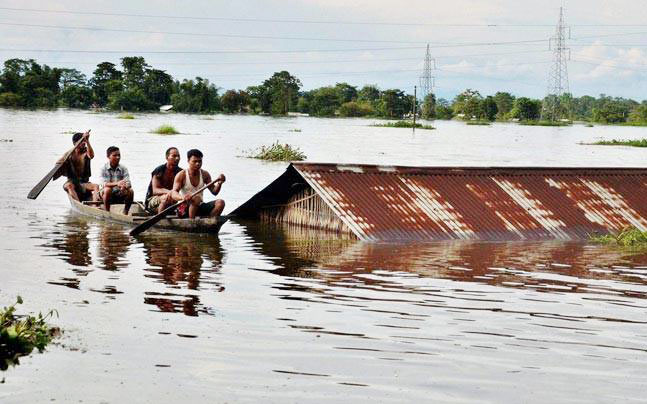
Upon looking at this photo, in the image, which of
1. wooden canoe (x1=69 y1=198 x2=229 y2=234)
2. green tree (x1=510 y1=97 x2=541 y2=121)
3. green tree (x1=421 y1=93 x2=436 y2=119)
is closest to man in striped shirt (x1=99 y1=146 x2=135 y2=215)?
wooden canoe (x1=69 y1=198 x2=229 y2=234)

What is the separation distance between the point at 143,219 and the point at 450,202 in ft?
17.4

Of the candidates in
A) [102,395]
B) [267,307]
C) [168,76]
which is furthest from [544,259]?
[168,76]

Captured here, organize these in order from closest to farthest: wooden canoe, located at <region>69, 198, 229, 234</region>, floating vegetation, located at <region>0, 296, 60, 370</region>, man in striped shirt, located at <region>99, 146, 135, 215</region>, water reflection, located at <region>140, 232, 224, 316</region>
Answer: floating vegetation, located at <region>0, 296, 60, 370</region> < water reflection, located at <region>140, 232, 224, 316</region> < wooden canoe, located at <region>69, 198, 229, 234</region> < man in striped shirt, located at <region>99, 146, 135, 215</region>

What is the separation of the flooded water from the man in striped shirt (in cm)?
60

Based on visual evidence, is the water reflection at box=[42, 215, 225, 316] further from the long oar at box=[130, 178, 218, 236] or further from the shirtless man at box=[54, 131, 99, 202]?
the shirtless man at box=[54, 131, 99, 202]

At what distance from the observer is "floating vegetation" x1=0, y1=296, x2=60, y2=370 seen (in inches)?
311

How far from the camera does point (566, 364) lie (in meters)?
8.21

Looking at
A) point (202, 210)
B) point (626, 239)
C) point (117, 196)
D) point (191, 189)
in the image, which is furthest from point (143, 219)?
point (626, 239)

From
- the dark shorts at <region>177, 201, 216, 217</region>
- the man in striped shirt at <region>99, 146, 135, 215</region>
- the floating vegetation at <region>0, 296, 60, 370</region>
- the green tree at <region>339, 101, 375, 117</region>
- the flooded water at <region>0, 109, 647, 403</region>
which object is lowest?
the flooded water at <region>0, 109, 647, 403</region>

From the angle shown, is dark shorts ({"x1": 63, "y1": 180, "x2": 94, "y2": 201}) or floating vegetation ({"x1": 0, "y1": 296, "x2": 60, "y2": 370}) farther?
dark shorts ({"x1": 63, "y1": 180, "x2": 94, "y2": 201})

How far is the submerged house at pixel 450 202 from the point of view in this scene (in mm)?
16078

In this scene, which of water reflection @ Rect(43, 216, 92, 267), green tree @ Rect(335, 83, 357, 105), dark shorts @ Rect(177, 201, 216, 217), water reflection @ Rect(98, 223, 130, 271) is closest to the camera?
water reflection @ Rect(98, 223, 130, 271)

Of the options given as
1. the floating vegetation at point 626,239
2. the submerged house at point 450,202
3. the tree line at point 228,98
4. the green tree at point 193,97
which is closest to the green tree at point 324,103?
the tree line at point 228,98

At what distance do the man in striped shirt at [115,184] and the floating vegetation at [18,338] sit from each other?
30.6 ft
